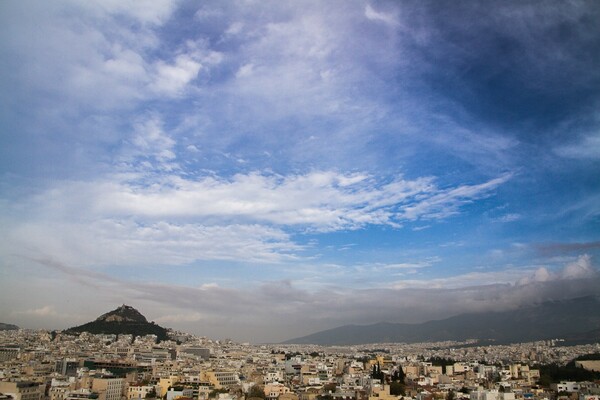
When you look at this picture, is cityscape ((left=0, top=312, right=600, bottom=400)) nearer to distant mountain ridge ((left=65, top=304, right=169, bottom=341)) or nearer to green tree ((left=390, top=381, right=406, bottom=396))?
green tree ((left=390, top=381, right=406, bottom=396))

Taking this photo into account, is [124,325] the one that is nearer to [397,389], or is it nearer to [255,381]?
[255,381]

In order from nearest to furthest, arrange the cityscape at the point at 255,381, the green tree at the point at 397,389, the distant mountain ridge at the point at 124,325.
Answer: the cityscape at the point at 255,381 → the green tree at the point at 397,389 → the distant mountain ridge at the point at 124,325

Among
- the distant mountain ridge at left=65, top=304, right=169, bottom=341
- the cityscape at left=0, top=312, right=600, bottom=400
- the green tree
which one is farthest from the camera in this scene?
the distant mountain ridge at left=65, top=304, right=169, bottom=341

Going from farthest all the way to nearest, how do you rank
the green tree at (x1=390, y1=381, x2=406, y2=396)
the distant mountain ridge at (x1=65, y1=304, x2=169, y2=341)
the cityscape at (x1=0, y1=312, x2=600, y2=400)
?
the distant mountain ridge at (x1=65, y1=304, x2=169, y2=341) < the green tree at (x1=390, y1=381, x2=406, y2=396) < the cityscape at (x1=0, y1=312, x2=600, y2=400)

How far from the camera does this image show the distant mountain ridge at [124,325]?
173 feet

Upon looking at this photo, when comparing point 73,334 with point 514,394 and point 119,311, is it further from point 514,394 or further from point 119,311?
point 514,394

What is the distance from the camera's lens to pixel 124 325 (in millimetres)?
54688

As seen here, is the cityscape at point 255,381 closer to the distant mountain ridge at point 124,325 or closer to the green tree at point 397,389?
the green tree at point 397,389

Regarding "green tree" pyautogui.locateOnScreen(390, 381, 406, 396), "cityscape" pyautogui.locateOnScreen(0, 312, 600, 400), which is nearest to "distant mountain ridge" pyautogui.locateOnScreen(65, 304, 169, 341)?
"cityscape" pyautogui.locateOnScreen(0, 312, 600, 400)

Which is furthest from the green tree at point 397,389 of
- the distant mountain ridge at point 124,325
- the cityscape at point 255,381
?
the distant mountain ridge at point 124,325

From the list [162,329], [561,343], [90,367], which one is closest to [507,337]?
[561,343]

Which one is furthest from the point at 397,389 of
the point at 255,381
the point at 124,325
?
the point at 124,325

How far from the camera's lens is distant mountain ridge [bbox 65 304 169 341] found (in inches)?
2076

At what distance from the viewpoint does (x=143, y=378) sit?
963 inches
